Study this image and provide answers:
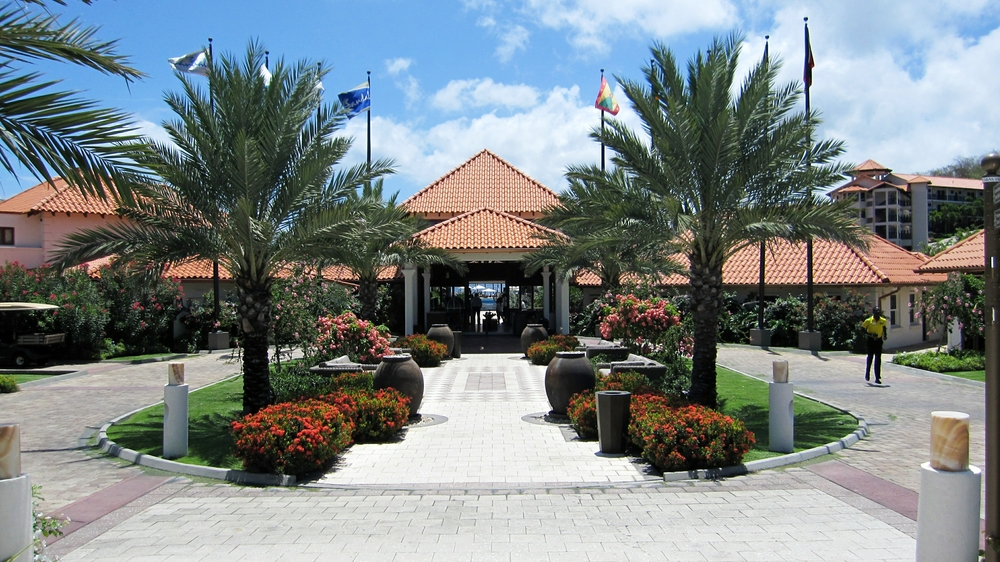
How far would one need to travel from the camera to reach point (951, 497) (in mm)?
5121

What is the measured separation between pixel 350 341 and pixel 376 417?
7106mm

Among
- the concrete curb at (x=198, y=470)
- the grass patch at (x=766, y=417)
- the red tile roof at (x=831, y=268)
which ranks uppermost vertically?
the red tile roof at (x=831, y=268)

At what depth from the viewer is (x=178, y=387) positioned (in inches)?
399

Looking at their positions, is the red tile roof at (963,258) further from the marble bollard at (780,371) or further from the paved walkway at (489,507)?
the marble bollard at (780,371)

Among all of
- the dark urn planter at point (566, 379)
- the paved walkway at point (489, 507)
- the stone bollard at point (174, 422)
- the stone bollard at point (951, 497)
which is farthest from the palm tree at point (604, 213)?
the stone bollard at point (951, 497)

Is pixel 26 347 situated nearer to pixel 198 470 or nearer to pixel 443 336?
pixel 443 336

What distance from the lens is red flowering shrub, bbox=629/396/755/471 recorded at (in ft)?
29.7

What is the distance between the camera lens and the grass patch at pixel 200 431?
10.1m

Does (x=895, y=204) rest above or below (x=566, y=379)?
above

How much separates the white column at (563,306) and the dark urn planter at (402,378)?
45.0 feet

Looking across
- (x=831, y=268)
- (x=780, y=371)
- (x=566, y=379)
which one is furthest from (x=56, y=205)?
(x=831, y=268)

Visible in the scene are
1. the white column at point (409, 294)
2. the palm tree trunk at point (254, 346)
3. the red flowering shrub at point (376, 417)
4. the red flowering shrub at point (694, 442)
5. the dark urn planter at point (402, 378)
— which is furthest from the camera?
the white column at point (409, 294)

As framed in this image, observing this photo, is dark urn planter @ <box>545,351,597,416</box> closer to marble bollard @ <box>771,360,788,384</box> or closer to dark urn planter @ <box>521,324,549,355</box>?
marble bollard @ <box>771,360,788,384</box>

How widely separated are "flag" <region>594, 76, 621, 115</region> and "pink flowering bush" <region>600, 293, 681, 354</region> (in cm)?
1318
